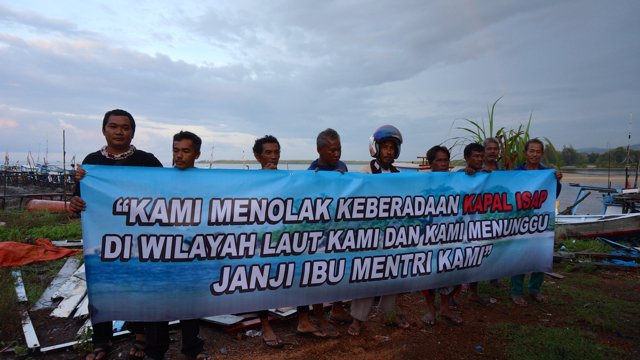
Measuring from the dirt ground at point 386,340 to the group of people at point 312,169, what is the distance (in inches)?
4.5

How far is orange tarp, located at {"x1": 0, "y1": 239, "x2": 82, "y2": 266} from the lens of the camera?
5.40 meters

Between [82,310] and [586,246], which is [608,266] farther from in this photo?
[82,310]

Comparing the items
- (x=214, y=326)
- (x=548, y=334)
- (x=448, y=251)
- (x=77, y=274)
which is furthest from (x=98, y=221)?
(x=548, y=334)

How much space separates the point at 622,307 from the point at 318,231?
14.1 feet

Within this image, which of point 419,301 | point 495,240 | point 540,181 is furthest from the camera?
point 419,301

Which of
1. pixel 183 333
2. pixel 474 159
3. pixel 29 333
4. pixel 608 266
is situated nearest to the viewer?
pixel 183 333

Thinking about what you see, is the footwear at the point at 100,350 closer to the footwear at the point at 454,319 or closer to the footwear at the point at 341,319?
the footwear at the point at 341,319

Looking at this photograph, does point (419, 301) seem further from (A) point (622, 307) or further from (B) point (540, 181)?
(A) point (622, 307)

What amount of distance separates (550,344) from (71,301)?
5401mm

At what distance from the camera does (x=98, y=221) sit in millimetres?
2814

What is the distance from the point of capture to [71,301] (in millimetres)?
4047

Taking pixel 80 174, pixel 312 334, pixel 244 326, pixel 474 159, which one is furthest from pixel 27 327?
pixel 474 159

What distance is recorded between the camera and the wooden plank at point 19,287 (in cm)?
412

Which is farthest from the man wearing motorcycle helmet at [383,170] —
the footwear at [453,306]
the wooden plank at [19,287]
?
the wooden plank at [19,287]
